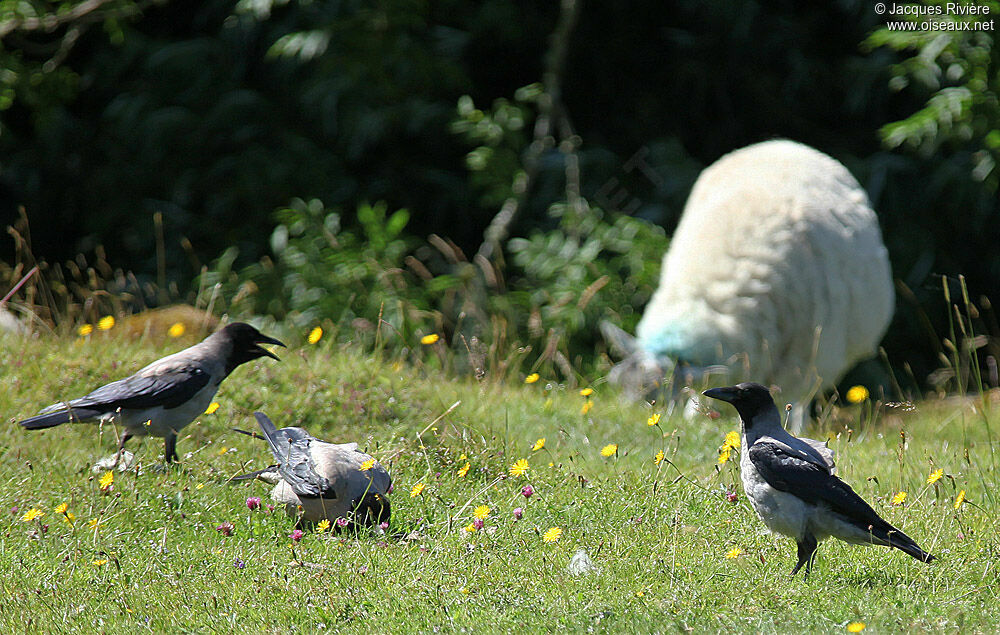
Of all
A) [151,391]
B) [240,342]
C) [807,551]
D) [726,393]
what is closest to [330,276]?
[240,342]

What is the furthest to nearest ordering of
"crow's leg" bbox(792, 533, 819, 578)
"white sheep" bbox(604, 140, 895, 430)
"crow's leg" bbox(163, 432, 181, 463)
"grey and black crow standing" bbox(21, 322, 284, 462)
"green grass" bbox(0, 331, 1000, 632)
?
"white sheep" bbox(604, 140, 895, 430) → "crow's leg" bbox(163, 432, 181, 463) → "grey and black crow standing" bbox(21, 322, 284, 462) → "crow's leg" bbox(792, 533, 819, 578) → "green grass" bbox(0, 331, 1000, 632)

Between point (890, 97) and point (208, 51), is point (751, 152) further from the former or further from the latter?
point (208, 51)

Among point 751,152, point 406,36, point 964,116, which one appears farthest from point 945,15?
point 406,36

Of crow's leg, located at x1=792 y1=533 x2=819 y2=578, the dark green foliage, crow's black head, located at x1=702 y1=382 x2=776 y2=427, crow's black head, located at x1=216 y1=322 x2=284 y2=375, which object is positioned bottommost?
the dark green foliage

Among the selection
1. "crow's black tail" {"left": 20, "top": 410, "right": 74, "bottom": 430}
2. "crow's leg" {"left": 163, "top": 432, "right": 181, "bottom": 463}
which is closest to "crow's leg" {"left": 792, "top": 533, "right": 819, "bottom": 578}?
"crow's leg" {"left": 163, "top": 432, "right": 181, "bottom": 463}

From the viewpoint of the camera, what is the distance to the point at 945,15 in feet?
26.9

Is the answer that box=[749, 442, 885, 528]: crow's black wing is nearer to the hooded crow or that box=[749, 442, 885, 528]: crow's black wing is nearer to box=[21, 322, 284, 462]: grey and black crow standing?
the hooded crow

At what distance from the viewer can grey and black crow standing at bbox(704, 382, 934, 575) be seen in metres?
3.06

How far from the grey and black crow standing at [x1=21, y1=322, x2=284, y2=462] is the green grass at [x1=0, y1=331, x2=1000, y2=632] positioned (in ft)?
0.54

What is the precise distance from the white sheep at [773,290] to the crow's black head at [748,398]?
9.75 feet

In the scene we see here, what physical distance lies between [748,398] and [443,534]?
122 cm

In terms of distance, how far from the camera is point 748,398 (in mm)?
3365

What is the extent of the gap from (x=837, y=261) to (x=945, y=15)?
109 inches

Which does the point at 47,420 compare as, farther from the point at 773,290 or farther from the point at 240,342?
the point at 773,290
